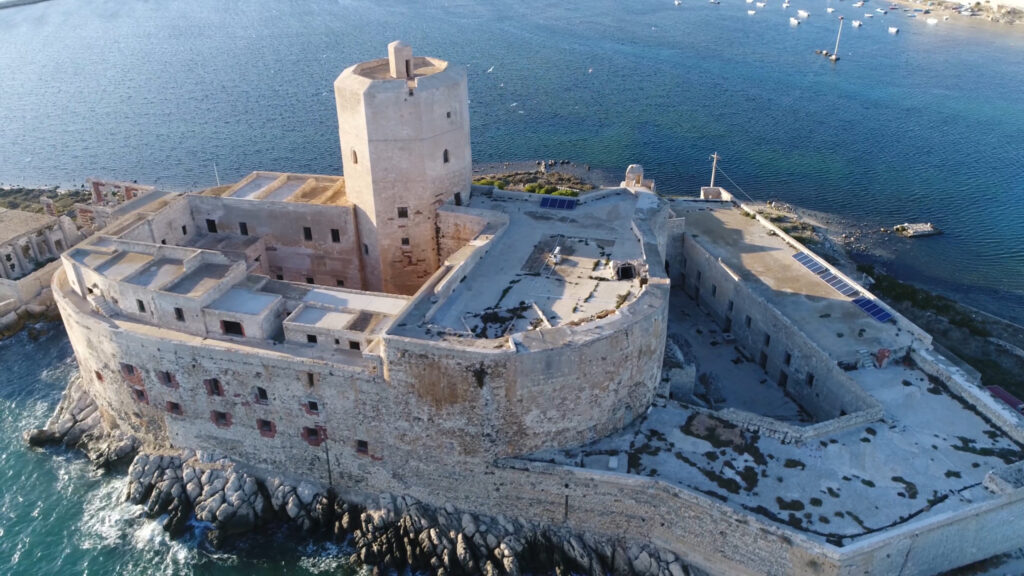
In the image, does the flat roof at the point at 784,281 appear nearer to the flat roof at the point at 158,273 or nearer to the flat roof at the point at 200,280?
the flat roof at the point at 200,280

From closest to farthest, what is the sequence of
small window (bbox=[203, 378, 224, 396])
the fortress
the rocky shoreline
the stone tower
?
1. the fortress
2. the rocky shoreline
3. small window (bbox=[203, 378, 224, 396])
4. the stone tower

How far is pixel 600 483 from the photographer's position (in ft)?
95.2

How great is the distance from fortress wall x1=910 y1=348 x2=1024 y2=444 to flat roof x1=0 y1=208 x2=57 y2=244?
54.0m

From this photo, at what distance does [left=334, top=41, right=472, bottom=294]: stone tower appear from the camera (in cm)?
3512

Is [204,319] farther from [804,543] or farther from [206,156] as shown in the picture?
[206,156]

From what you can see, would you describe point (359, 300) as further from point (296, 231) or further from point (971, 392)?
point (971, 392)

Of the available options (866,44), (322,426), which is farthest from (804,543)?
(866,44)

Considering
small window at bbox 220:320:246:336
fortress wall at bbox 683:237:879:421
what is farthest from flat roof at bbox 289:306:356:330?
fortress wall at bbox 683:237:879:421

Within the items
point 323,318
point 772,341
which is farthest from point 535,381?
point 772,341

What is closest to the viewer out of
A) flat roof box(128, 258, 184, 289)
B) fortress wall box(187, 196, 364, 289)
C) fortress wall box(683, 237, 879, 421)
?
flat roof box(128, 258, 184, 289)

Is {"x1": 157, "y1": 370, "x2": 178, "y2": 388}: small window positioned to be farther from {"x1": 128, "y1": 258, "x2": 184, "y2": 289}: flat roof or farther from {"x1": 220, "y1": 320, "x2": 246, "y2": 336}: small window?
{"x1": 128, "y1": 258, "x2": 184, "y2": 289}: flat roof

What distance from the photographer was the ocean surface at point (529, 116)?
120ft

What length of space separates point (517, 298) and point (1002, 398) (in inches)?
920

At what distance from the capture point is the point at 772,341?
3822 cm
